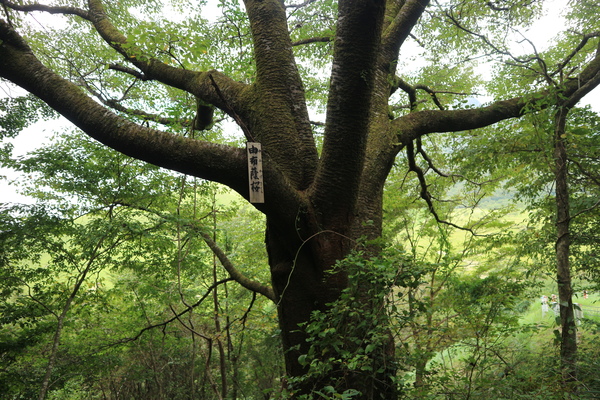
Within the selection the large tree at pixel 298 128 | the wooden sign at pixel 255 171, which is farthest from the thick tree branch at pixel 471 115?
the wooden sign at pixel 255 171

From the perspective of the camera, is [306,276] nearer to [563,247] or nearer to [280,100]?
[280,100]

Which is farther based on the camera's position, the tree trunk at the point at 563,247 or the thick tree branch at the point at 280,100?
the tree trunk at the point at 563,247

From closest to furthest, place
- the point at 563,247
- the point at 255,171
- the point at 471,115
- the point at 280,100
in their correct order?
1. the point at 255,171
2. the point at 280,100
3. the point at 563,247
4. the point at 471,115

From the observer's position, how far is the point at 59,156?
4.87 meters

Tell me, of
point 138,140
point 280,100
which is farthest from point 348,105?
point 138,140

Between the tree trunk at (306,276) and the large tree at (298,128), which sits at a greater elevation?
the large tree at (298,128)

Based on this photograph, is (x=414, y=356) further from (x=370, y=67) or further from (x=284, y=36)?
(x=284, y=36)

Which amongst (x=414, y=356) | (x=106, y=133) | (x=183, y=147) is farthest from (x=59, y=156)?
(x=414, y=356)

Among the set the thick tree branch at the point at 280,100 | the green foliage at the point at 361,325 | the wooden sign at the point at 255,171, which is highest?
the thick tree branch at the point at 280,100

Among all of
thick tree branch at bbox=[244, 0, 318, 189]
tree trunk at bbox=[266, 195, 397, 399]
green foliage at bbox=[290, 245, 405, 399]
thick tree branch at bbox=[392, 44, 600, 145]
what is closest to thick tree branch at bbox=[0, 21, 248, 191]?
thick tree branch at bbox=[244, 0, 318, 189]

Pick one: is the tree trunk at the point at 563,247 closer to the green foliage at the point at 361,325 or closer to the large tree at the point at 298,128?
the large tree at the point at 298,128

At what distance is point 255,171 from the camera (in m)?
2.33

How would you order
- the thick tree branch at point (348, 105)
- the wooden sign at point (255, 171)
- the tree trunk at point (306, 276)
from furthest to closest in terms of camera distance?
1. the tree trunk at point (306, 276)
2. the wooden sign at point (255, 171)
3. the thick tree branch at point (348, 105)

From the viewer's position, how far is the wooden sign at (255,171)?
232 centimetres
